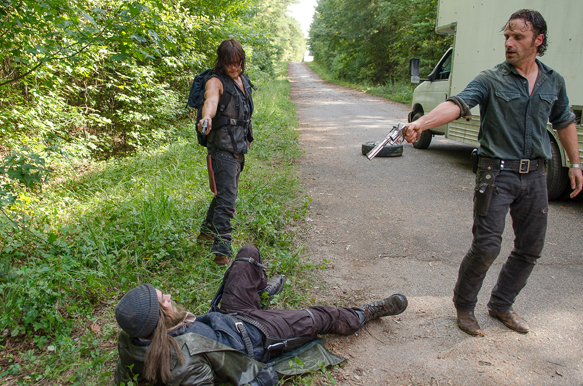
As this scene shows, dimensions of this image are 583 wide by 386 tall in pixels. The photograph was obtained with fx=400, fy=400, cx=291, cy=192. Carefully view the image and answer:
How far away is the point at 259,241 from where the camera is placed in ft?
14.3

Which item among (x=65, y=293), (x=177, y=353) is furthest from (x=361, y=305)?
(x=65, y=293)

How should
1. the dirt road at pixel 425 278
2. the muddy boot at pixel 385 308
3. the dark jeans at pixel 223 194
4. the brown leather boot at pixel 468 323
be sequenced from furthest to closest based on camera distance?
the dark jeans at pixel 223 194, the muddy boot at pixel 385 308, the brown leather boot at pixel 468 323, the dirt road at pixel 425 278

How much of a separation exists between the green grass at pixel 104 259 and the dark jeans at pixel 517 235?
1.32m

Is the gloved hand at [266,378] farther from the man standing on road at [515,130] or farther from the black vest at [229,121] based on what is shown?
the black vest at [229,121]

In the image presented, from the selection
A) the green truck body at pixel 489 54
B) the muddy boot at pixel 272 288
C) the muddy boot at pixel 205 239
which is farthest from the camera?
the green truck body at pixel 489 54

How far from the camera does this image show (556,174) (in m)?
5.32

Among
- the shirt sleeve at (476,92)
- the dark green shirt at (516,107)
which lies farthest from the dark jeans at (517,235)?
the shirt sleeve at (476,92)

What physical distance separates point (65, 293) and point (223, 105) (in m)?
Answer: 2.07

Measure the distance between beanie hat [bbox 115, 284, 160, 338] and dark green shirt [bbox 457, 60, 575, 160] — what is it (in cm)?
232

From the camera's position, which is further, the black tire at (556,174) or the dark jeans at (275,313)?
the black tire at (556,174)

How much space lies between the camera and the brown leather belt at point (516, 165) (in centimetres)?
270

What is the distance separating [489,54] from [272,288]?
5.42 m

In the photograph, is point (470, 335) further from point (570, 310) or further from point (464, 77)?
point (464, 77)

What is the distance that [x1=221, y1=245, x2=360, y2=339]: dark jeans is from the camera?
8.86 feet
